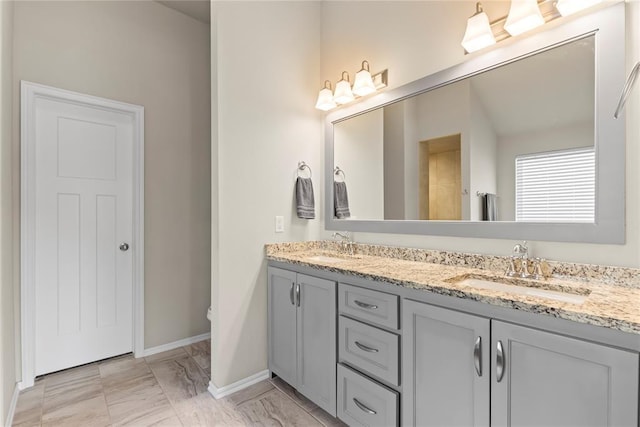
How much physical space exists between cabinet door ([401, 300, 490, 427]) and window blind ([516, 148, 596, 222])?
676 millimetres

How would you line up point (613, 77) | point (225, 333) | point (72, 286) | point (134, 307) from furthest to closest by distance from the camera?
1. point (134, 307)
2. point (72, 286)
3. point (225, 333)
4. point (613, 77)

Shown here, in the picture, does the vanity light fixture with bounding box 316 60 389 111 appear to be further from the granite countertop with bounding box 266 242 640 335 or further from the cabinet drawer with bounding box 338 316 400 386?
the cabinet drawer with bounding box 338 316 400 386

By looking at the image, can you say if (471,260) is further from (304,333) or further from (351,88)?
(351,88)

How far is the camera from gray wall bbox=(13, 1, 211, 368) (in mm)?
2227

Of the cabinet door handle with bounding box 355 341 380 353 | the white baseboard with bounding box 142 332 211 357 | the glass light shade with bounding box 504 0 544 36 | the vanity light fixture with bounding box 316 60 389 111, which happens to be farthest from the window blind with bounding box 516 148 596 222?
the white baseboard with bounding box 142 332 211 357

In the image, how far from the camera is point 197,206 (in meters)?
2.93

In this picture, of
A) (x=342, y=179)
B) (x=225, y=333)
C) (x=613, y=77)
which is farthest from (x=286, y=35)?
(x=225, y=333)

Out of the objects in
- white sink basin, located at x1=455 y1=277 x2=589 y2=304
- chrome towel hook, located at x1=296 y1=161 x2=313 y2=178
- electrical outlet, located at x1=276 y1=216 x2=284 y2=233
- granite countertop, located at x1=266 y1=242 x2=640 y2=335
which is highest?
chrome towel hook, located at x1=296 y1=161 x2=313 y2=178

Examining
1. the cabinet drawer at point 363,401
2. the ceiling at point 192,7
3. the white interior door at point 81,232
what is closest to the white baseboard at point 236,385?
the cabinet drawer at point 363,401

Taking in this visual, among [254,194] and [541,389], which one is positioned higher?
[254,194]

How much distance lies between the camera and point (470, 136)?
5.70ft

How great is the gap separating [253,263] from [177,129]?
1.52m

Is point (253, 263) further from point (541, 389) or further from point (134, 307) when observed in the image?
point (541, 389)

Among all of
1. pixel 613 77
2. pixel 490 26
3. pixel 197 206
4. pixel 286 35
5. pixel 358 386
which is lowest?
pixel 358 386
